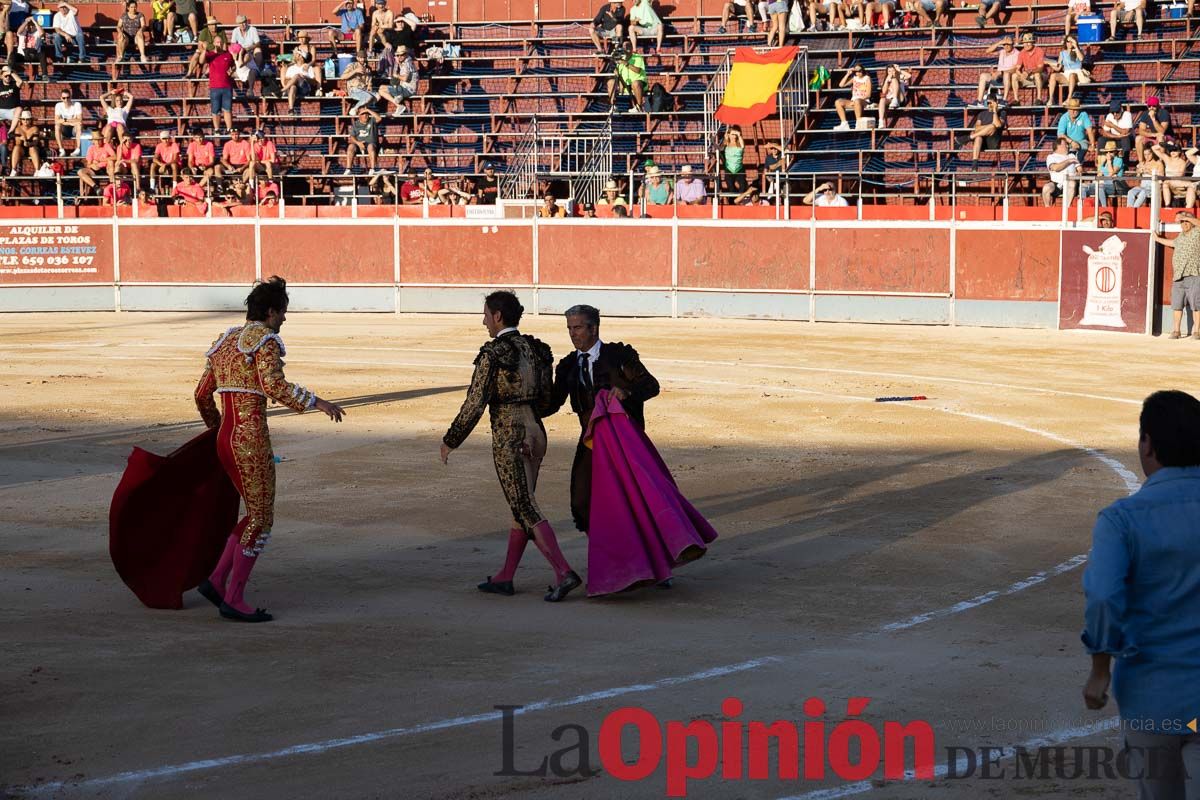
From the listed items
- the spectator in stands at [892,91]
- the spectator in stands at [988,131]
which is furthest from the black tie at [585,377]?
the spectator in stands at [892,91]

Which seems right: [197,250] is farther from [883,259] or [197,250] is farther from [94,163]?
[883,259]

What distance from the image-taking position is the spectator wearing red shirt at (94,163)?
2806 centimetres

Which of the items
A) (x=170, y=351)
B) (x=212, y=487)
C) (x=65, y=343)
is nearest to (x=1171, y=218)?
(x=170, y=351)

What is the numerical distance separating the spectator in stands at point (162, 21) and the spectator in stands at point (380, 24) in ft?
14.5

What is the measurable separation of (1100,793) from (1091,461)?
7.18m

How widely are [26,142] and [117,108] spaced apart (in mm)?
1767

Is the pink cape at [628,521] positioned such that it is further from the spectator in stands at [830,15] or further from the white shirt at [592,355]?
the spectator in stands at [830,15]

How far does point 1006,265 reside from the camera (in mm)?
23016

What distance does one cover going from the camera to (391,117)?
29.9 metres

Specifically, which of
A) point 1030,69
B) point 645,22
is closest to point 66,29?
point 645,22

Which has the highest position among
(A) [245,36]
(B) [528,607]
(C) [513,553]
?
(A) [245,36]

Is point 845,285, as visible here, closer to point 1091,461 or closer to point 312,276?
point 312,276

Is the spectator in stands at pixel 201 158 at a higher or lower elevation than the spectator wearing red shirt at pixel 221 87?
lower

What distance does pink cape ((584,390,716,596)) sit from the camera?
25.5ft
